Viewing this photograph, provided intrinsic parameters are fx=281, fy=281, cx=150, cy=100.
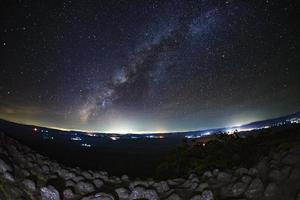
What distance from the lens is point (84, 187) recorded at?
210 inches

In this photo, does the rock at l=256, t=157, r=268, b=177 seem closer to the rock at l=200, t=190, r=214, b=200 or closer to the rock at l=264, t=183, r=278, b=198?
the rock at l=264, t=183, r=278, b=198

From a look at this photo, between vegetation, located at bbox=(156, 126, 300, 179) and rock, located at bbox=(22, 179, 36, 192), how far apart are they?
4.51 meters

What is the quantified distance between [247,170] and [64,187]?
12.4 feet

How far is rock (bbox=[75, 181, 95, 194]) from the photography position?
526 cm

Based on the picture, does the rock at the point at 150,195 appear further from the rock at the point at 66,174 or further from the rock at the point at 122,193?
the rock at the point at 66,174

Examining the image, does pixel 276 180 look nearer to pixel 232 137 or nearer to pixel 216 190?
pixel 216 190

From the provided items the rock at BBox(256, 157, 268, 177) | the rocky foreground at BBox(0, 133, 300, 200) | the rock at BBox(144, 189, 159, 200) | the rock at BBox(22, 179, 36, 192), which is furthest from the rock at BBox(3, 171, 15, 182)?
the rock at BBox(256, 157, 268, 177)

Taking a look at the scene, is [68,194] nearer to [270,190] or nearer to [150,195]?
[150,195]

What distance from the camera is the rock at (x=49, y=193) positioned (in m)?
4.73

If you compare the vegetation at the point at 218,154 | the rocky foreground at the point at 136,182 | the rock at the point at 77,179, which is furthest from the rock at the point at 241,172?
the rock at the point at 77,179

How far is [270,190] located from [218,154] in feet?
9.93

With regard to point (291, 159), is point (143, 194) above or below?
below

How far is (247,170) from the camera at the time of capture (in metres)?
6.05

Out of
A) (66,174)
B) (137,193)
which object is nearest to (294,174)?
(137,193)
